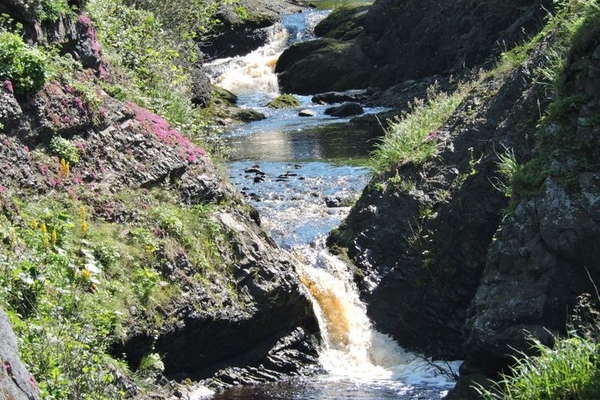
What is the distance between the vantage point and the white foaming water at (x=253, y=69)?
35.7 metres

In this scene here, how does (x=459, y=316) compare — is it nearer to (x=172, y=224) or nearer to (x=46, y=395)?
(x=172, y=224)

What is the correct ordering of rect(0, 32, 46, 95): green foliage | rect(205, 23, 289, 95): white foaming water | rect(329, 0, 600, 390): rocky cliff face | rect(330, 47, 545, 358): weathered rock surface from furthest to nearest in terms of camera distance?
rect(205, 23, 289, 95): white foaming water, rect(330, 47, 545, 358): weathered rock surface, rect(0, 32, 46, 95): green foliage, rect(329, 0, 600, 390): rocky cliff face

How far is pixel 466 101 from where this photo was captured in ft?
45.0

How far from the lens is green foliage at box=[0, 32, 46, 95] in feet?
32.4

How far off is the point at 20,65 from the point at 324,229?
6.04 metres

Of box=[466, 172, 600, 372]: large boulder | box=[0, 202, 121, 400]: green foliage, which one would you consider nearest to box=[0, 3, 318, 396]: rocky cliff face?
box=[0, 202, 121, 400]: green foliage

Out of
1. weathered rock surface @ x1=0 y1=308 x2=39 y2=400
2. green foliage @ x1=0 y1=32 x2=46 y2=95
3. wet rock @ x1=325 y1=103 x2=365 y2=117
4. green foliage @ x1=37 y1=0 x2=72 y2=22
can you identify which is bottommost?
wet rock @ x1=325 y1=103 x2=365 y2=117

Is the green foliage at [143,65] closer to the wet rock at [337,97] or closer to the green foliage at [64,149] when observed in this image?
the green foliage at [64,149]

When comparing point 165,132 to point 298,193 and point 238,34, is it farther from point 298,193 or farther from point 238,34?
point 238,34

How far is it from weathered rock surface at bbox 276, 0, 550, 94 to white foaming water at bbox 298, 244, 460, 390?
66.2ft

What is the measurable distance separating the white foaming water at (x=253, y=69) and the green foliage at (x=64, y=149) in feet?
81.2

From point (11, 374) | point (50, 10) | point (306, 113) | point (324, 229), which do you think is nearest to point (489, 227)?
point (324, 229)

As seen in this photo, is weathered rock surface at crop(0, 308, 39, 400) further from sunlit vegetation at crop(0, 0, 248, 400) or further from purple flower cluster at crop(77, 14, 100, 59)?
purple flower cluster at crop(77, 14, 100, 59)

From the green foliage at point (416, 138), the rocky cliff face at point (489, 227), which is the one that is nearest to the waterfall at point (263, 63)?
the green foliage at point (416, 138)
